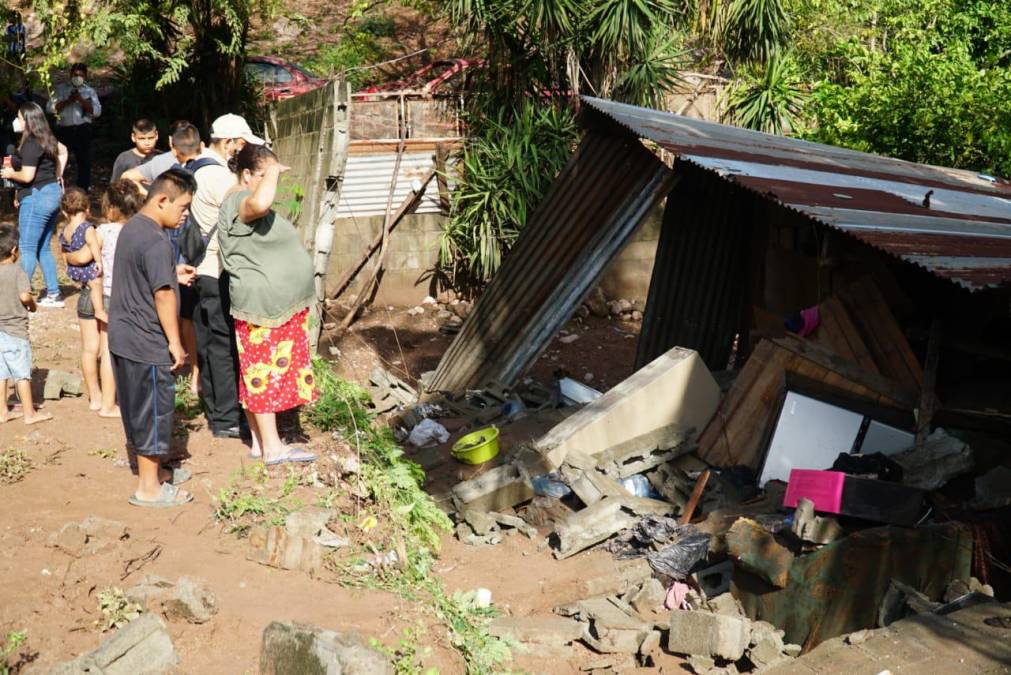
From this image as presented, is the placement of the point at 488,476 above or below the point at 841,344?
below

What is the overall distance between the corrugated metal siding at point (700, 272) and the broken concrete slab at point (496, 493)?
310cm

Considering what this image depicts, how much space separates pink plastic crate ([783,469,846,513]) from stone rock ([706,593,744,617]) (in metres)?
0.60

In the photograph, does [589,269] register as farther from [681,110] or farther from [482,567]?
[681,110]

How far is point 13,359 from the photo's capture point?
620 cm

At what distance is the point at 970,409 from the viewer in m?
5.73

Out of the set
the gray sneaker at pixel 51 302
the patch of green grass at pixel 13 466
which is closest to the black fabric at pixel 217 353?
the patch of green grass at pixel 13 466

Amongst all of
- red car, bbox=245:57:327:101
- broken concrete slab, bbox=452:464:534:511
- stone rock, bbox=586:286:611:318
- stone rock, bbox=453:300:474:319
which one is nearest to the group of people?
broken concrete slab, bbox=452:464:534:511

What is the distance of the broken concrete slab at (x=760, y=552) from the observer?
4984 mm

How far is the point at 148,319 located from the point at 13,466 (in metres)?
1.24

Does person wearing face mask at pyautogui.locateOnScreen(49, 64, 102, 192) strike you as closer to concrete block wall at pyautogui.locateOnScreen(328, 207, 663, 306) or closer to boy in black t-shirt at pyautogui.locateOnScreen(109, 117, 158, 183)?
concrete block wall at pyautogui.locateOnScreen(328, 207, 663, 306)

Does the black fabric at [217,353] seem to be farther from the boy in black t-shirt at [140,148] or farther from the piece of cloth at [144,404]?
the boy in black t-shirt at [140,148]

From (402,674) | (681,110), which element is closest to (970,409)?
(402,674)

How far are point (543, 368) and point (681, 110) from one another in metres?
4.88

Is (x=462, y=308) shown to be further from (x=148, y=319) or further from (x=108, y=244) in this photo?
(x=148, y=319)
